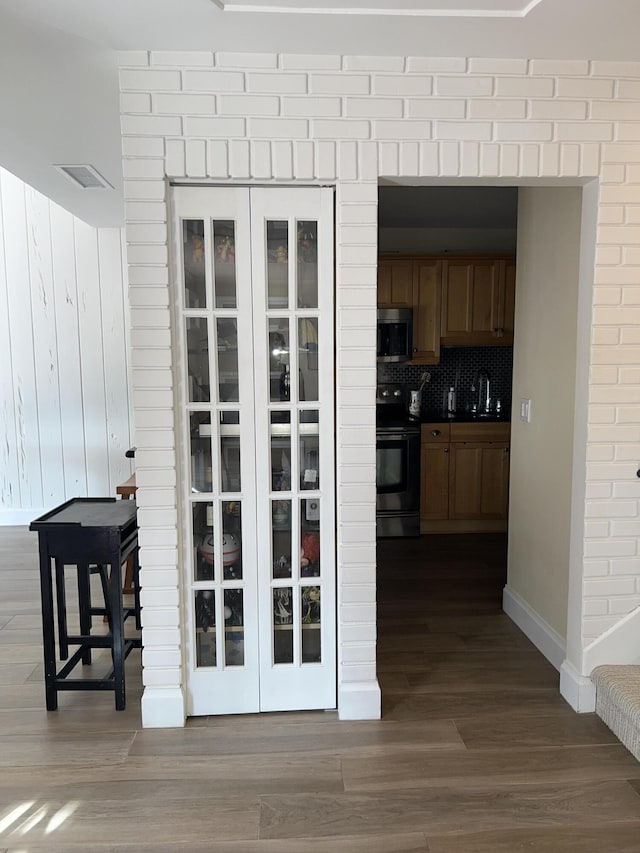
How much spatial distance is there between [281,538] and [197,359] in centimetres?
78

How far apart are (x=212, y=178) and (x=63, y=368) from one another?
3746 mm

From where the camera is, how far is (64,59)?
2.34 metres

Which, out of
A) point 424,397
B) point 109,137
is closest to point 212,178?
point 109,137

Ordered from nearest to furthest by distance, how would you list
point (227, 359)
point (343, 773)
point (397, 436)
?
point (343, 773)
point (227, 359)
point (397, 436)

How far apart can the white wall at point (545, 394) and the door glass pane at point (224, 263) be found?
4.80 feet

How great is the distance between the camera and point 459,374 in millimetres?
5695

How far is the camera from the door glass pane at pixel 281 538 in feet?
8.41

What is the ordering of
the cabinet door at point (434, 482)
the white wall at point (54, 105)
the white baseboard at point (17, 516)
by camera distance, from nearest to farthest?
the white wall at point (54, 105), the cabinet door at point (434, 482), the white baseboard at point (17, 516)

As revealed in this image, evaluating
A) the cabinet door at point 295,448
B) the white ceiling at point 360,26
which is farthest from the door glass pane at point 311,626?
the white ceiling at point 360,26

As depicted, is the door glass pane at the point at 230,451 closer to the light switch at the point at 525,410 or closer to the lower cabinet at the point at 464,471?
the light switch at the point at 525,410

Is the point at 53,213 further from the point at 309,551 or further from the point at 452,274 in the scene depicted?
the point at 309,551

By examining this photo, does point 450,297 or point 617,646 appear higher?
point 450,297

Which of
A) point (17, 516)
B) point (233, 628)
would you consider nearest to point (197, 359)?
point (233, 628)

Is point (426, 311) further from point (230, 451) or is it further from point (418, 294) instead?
point (230, 451)
